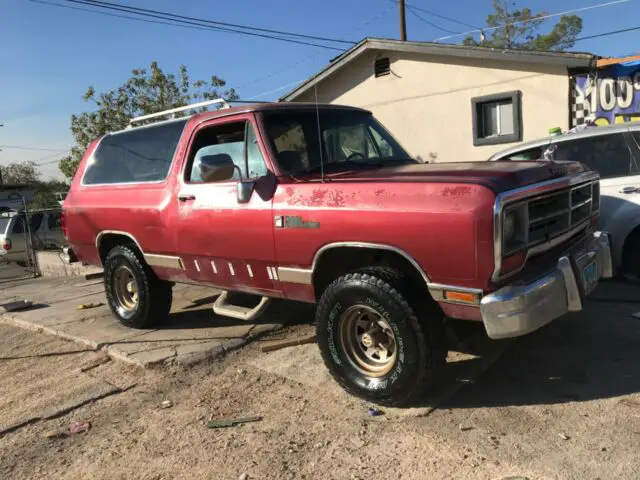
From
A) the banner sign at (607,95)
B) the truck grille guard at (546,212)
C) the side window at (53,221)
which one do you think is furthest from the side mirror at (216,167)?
the side window at (53,221)

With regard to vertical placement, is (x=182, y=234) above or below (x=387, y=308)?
above

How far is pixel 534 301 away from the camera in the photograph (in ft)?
9.79

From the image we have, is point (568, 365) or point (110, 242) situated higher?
point (110, 242)

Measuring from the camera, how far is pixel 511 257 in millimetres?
3014

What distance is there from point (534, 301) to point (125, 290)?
4.40 meters

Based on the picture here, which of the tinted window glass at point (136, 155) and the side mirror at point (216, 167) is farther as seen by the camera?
the tinted window glass at point (136, 155)

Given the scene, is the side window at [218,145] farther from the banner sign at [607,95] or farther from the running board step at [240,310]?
the banner sign at [607,95]

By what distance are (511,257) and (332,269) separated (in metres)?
1.30

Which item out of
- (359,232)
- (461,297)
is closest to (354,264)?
(359,232)

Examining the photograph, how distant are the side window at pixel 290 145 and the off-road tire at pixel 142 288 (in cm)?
214

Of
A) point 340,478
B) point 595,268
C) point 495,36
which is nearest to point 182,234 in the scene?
point 340,478

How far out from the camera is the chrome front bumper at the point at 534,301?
2.93 meters

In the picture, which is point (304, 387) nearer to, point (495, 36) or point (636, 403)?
point (636, 403)

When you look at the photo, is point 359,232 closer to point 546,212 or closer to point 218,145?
point 546,212
